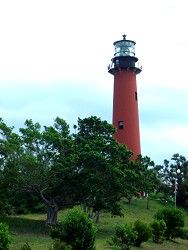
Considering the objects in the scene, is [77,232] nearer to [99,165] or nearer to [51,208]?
[99,165]

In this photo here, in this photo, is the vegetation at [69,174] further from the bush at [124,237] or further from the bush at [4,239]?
the bush at [4,239]

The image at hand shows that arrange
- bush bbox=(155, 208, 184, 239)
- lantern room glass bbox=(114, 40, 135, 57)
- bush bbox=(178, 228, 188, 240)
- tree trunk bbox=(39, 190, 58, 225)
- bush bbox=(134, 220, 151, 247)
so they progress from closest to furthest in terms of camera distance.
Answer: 1. bush bbox=(134, 220, 151, 247)
2. bush bbox=(155, 208, 184, 239)
3. bush bbox=(178, 228, 188, 240)
4. tree trunk bbox=(39, 190, 58, 225)
5. lantern room glass bbox=(114, 40, 135, 57)

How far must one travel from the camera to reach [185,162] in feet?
203

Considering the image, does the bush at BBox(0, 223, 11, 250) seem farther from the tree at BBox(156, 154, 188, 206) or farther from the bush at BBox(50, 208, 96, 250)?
the tree at BBox(156, 154, 188, 206)

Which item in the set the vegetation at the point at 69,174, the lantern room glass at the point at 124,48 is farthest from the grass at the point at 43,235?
the lantern room glass at the point at 124,48

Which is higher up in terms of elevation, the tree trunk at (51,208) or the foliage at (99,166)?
the foliage at (99,166)

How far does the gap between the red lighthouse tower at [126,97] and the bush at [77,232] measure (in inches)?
1157

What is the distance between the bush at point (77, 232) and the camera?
24250 mm

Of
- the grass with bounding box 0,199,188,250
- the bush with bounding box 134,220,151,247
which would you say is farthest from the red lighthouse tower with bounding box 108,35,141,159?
the bush with bounding box 134,220,151,247

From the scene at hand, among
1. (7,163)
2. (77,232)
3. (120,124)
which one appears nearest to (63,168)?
(7,163)

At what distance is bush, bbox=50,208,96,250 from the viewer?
2425cm

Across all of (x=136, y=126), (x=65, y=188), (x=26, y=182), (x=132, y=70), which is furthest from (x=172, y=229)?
(x=132, y=70)

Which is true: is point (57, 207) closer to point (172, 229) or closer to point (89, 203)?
point (89, 203)

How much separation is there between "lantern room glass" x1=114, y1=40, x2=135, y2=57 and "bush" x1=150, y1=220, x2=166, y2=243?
27.8m
